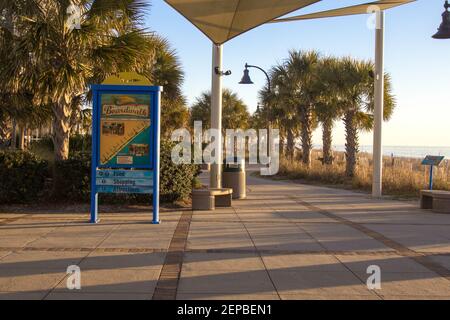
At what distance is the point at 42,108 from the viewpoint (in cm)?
1452

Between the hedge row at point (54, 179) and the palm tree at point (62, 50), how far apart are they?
2.22ft

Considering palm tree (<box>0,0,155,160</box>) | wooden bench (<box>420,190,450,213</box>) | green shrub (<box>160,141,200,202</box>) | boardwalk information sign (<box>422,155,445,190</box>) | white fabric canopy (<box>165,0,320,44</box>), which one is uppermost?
white fabric canopy (<box>165,0,320,44</box>)

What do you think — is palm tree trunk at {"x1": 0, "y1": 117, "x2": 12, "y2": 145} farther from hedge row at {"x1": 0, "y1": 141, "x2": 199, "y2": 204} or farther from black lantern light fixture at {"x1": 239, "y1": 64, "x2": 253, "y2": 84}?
black lantern light fixture at {"x1": 239, "y1": 64, "x2": 253, "y2": 84}

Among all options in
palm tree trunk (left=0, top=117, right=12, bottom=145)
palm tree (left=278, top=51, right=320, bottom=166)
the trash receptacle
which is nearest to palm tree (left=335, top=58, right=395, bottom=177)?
palm tree (left=278, top=51, right=320, bottom=166)

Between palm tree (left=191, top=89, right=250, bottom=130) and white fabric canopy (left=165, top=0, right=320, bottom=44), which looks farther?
palm tree (left=191, top=89, right=250, bottom=130)

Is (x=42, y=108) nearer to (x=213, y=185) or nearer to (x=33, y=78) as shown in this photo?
(x=33, y=78)

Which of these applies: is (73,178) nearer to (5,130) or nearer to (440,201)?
(5,130)

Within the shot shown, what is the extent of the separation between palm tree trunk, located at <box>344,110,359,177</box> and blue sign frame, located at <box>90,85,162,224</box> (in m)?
14.1

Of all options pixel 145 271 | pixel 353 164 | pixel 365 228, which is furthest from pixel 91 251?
pixel 353 164

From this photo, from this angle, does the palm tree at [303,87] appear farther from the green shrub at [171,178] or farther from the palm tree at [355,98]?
the green shrub at [171,178]

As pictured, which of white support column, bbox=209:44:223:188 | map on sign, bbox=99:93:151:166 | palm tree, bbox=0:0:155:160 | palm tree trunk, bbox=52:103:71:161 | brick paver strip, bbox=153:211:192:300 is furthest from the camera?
white support column, bbox=209:44:223:188

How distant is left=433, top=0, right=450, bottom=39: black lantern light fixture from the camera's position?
41.2 feet

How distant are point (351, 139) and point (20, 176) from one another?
1538cm
